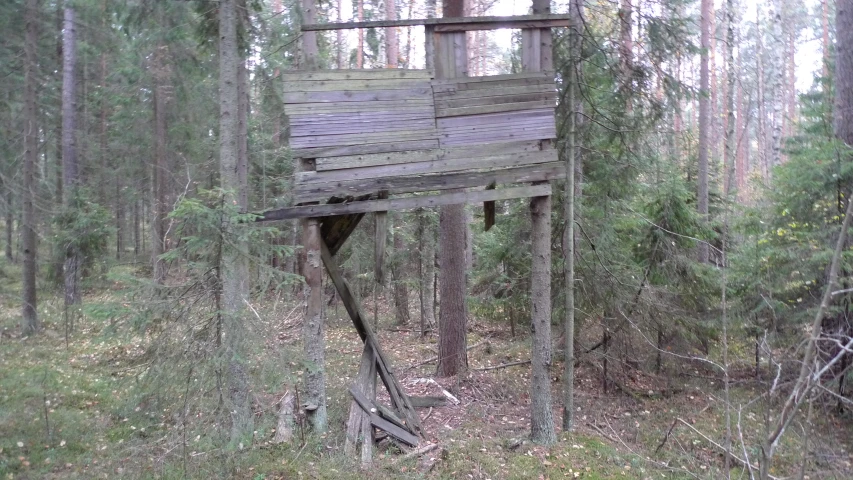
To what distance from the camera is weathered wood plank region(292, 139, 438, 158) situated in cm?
681

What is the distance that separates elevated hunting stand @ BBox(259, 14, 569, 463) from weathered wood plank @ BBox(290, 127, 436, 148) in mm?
12

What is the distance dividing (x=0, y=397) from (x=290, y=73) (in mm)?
6893

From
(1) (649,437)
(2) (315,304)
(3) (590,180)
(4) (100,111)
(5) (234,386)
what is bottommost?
(1) (649,437)

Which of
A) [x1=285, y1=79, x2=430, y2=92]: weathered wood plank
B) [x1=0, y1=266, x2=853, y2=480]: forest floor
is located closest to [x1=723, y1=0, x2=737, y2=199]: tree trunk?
[x1=0, y1=266, x2=853, y2=480]: forest floor

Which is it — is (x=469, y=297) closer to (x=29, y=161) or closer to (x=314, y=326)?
(x=314, y=326)

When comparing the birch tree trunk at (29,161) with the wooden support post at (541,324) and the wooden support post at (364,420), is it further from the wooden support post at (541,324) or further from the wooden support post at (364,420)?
the wooden support post at (541,324)

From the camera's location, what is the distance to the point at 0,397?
8578 mm

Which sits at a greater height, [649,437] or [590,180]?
[590,180]

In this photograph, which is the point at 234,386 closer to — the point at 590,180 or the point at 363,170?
the point at 363,170

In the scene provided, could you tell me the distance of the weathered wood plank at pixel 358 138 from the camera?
22.2 ft

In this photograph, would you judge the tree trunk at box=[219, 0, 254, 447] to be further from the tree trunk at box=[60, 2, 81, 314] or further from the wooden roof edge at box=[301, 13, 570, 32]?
the tree trunk at box=[60, 2, 81, 314]

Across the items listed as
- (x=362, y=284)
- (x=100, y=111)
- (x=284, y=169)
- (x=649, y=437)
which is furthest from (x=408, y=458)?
(x=100, y=111)

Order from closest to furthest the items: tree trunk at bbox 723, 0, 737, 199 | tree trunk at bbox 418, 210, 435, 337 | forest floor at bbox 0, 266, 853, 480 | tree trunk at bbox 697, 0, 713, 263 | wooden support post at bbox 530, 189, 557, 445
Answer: tree trunk at bbox 723, 0, 737, 199 → forest floor at bbox 0, 266, 853, 480 → wooden support post at bbox 530, 189, 557, 445 → tree trunk at bbox 697, 0, 713, 263 → tree trunk at bbox 418, 210, 435, 337

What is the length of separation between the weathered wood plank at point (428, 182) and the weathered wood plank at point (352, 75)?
1267mm
